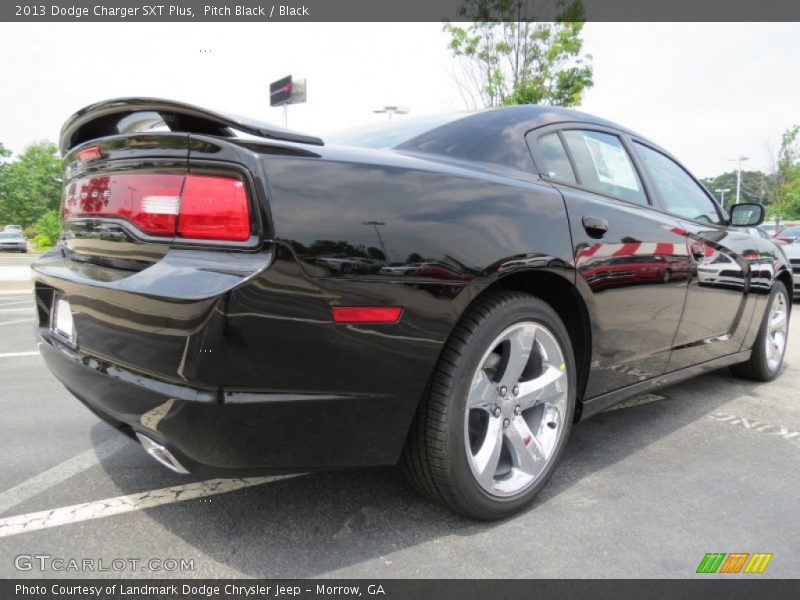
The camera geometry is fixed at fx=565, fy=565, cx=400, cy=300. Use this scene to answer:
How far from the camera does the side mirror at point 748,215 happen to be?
346 centimetres

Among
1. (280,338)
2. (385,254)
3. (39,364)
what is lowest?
(39,364)

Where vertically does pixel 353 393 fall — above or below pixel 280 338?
below

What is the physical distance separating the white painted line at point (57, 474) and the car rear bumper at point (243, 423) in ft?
2.40

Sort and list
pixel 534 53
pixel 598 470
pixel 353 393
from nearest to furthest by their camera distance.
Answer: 1. pixel 353 393
2. pixel 598 470
3. pixel 534 53

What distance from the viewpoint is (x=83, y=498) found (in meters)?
2.08

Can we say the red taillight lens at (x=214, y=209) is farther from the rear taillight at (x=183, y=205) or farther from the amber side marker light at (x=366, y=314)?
the amber side marker light at (x=366, y=314)

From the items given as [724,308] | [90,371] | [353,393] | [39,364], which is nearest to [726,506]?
[724,308]

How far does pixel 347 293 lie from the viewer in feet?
4.96

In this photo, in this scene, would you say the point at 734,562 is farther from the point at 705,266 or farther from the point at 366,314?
the point at 705,266

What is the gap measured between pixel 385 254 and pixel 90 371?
97 centimetres

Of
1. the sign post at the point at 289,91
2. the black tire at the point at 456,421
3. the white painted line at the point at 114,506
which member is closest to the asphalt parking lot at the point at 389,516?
the white painted line at the point at 114,506

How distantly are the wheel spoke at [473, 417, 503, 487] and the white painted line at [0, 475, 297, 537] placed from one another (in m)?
0.83

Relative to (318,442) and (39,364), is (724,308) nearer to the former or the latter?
(318,442)

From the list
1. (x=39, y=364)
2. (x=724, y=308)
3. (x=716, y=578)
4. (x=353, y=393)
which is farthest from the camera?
(x=39, y=364)
